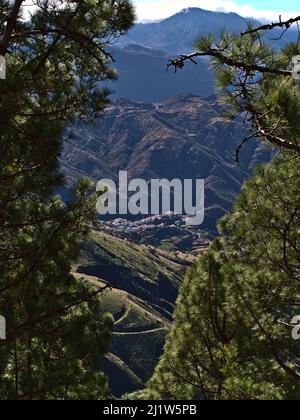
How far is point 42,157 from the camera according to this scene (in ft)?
37.9

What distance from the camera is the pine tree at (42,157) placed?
436 inches

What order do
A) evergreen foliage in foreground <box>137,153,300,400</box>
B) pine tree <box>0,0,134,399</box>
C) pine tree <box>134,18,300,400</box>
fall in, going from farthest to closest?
1. evergreen foliage in foreground <box>137,153,300,400</box>
2. pine tree <box>0,0,134,399</box>
3. pine tree <box>134,18,300,400</box>

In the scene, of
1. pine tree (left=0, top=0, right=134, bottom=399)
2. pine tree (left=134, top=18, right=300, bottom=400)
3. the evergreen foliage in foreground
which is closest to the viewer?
pine tree (left=134, top=18, right=300, bottom=400)

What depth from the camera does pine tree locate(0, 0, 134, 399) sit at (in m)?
11.1

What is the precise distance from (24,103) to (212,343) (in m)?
11.5

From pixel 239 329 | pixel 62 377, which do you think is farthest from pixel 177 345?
pixel 62 377

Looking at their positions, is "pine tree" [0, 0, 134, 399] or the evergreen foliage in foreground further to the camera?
the evergreen foliage in foreground

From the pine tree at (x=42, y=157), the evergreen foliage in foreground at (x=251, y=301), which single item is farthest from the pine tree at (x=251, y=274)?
the pine tree at (x=42, y=157)

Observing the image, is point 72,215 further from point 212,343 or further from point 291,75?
point 212,343

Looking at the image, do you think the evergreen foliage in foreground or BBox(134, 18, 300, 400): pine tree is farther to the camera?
the evergreen foliage in foreground

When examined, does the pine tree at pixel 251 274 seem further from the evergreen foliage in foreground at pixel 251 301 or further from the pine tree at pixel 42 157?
the pine tree at pixel 42 157

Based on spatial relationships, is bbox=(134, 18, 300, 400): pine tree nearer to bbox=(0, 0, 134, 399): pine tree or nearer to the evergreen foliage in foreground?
the evergreen foliage in foreground

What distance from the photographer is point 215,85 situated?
10445 mm

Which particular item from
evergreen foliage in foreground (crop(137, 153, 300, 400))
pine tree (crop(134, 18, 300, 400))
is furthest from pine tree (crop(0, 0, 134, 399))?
evergreen foliage in foreground (crop(137, 153, 300, 400))
